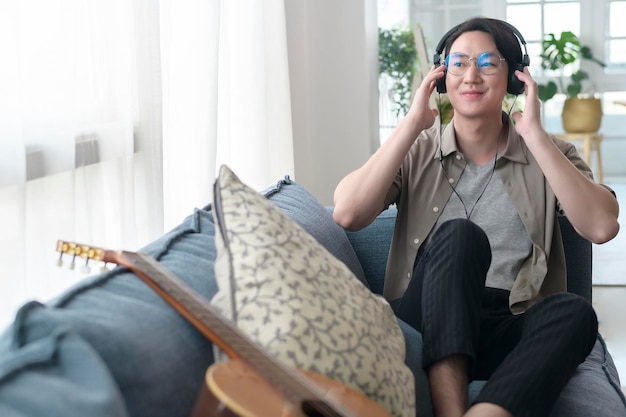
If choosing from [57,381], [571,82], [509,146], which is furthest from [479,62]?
[571,82]

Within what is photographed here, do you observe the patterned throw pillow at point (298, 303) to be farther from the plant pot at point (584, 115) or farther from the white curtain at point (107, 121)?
the plant pot at point (584, 115)

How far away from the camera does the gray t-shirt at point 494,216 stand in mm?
2082

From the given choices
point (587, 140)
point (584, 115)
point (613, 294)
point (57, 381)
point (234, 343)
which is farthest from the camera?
Result: point (584, 115)

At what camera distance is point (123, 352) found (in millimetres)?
1011

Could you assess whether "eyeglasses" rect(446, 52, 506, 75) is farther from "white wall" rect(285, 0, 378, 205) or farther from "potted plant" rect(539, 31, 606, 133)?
"potted plant" rect(539, 31, 606, 133)

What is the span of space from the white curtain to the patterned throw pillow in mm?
523

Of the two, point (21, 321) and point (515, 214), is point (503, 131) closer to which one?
point (515, 214)

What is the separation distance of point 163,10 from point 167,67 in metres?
0.15

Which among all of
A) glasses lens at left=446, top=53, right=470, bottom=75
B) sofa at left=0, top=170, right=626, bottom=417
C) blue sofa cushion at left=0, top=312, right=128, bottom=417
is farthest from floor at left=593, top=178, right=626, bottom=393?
blue sofa cushion at left=0, top=312, right=128, bottom=417

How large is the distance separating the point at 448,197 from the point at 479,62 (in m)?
0.32

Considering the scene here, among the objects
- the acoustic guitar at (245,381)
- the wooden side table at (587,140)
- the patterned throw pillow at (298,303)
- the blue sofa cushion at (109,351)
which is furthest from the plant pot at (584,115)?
the acoustic guitar at (245,381)

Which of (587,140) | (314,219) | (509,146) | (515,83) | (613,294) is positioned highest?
(515,83)

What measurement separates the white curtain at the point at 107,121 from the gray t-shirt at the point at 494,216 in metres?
0.72

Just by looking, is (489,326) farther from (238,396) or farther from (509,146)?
(238,396)
